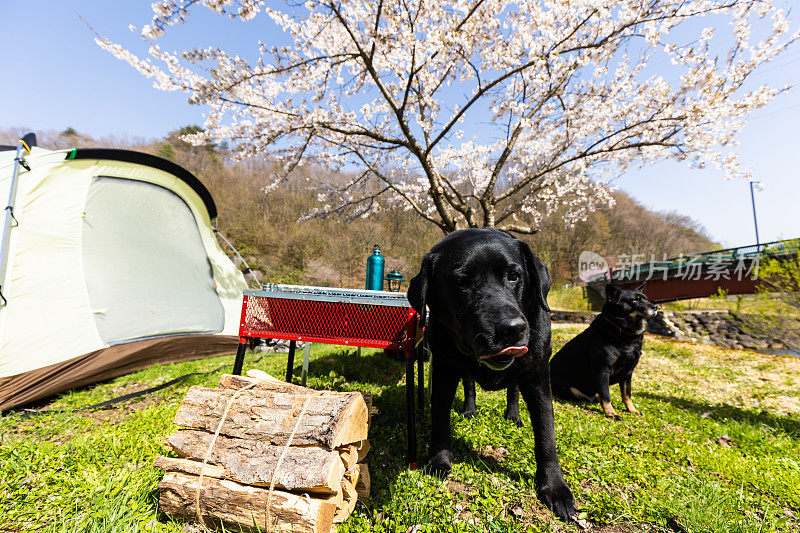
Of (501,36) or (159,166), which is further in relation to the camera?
(501,36)

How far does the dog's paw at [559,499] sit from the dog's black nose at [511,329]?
1.21 metres

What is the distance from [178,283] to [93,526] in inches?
200

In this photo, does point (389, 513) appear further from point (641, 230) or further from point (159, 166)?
point (641, 230)

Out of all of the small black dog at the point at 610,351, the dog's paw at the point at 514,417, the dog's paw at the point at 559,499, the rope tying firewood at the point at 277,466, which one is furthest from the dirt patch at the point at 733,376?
the rope tying firewood at the point at 277,466

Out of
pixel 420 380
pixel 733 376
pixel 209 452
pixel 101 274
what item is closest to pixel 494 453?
pixel 420 380

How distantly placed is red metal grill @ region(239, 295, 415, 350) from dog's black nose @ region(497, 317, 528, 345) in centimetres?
92

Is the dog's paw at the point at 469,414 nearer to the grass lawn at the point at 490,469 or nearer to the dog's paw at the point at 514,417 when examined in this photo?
the grass lawn at the point at 490,469

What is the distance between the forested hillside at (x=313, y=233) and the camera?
2323cm

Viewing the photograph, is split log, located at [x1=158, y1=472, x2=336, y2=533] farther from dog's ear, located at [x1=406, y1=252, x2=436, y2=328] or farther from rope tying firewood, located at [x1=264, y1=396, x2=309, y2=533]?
dog's ear, located at [x1=406, y1=252, x2=436, y2=328]

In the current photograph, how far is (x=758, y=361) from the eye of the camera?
25.0 feet

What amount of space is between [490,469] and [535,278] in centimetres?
154

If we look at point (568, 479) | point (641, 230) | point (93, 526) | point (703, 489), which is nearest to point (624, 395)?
point (703, 489)

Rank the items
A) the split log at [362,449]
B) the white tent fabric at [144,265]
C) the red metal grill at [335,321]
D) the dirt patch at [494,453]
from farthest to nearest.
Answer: the white tent fabric at [144,265] → the dirt patch at [494,453] → the red metal grill at [335,321] → the split log at [362,449]

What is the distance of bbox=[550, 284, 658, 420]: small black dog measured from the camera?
3.65m
